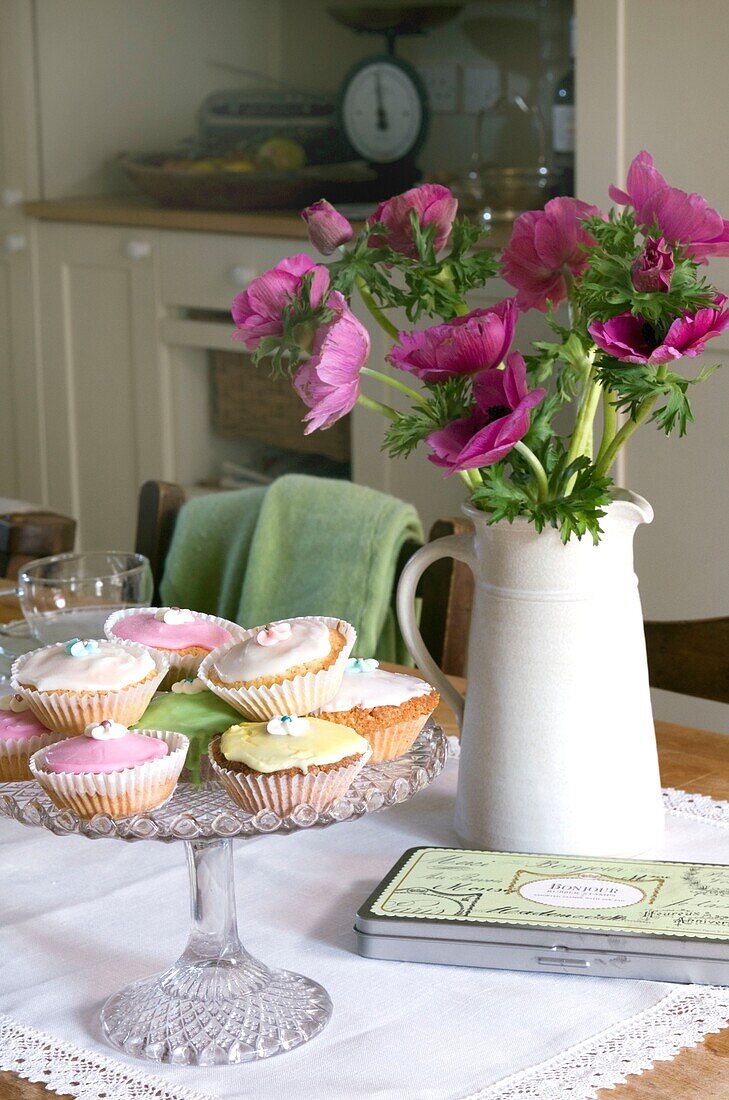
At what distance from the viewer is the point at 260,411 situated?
293 cm

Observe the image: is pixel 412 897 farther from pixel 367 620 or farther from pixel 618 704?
pixel 367 620

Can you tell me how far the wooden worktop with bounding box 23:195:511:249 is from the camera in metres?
2.62

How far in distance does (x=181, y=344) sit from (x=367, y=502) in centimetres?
157

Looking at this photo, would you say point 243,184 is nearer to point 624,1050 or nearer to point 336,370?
point 336,370

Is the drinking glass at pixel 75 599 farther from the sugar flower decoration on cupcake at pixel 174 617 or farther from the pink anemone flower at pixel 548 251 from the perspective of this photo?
the pink anemone flower at pixel 548 251

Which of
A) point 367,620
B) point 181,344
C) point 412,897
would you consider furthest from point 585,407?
point 181,344

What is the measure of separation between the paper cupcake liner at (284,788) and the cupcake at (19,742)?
9 cm

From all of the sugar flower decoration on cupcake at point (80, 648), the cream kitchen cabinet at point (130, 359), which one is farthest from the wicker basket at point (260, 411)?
the sugar flower decoration on cupcake at point (80, 648)

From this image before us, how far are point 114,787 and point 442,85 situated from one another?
2775mm

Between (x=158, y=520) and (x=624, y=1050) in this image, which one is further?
(x=158, y=520)

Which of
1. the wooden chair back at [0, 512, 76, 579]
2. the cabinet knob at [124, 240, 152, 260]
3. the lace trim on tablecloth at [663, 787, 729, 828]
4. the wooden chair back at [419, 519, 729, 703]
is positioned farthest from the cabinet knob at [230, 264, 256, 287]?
the lace trim on tablecloth at [663, 787, 729, 828]

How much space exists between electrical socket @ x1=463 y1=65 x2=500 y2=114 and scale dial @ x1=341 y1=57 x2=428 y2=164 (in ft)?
0.56

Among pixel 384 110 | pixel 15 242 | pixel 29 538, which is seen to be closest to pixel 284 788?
pixel 29 538

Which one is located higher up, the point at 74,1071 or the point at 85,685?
the point at 85,685
